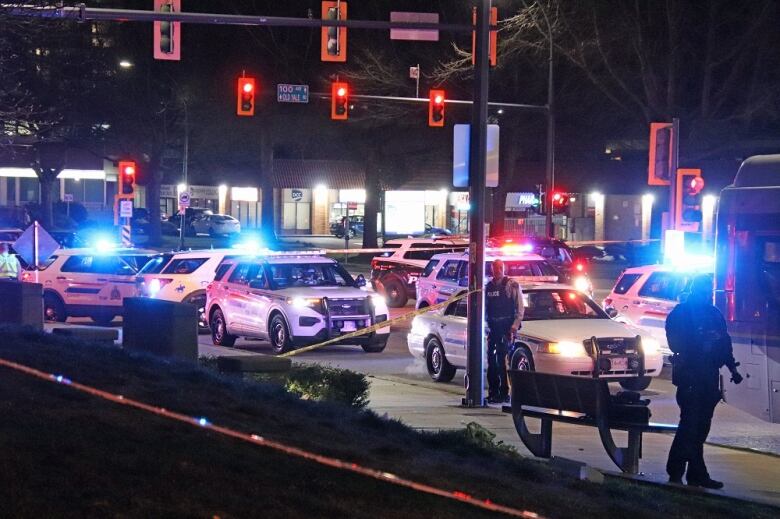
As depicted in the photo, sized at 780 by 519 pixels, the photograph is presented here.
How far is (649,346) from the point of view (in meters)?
16.2

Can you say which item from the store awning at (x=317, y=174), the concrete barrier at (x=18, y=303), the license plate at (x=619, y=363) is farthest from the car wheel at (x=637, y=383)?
the store awning at (x=317, y=174)

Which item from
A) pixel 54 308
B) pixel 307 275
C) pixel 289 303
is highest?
pixel 307 275

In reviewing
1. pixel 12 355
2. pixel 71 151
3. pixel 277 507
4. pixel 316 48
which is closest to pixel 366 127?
pixel 316 48

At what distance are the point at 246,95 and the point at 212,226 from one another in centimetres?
4462

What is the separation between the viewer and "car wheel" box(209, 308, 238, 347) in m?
22.2

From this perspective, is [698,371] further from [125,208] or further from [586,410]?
[125,208]

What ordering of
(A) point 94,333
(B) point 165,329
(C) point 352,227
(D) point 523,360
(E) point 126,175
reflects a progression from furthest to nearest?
1. (C) point 352,227
2. (E) point 126,175
3. (A) point 94,333
4. (D) point 523,360
5. (B) point 165,329

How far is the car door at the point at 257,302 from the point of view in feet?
68.7

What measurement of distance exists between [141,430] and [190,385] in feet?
8.24

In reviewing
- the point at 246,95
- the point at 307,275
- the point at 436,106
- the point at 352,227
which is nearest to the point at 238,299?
the point at 307,275

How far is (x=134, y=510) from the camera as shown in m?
5.79

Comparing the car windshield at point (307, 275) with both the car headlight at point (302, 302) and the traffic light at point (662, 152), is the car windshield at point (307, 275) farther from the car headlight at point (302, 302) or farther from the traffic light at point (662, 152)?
the traffic light at point (662, 152)

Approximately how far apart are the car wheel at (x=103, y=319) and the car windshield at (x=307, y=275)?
20.8 ft

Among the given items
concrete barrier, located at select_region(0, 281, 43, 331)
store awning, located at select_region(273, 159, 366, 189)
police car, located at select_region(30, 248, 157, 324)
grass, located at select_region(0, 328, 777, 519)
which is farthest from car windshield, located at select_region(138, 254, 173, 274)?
store awning, located at select_region(273, 159, 366, 189)
